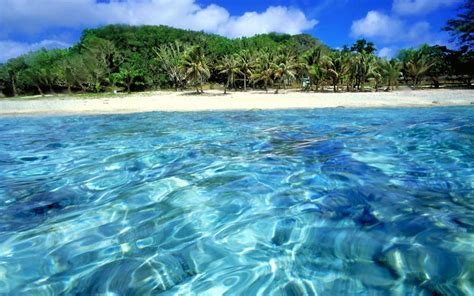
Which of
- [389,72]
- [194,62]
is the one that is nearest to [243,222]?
[194,62]

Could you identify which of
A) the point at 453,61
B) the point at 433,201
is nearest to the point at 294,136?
the point at 433,201

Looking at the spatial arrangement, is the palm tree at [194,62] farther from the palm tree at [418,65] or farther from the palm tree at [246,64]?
the palm tree at [418,65]

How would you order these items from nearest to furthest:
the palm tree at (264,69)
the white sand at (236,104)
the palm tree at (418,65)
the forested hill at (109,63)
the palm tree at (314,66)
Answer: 1. the white sand at (236,104)
2. the palm tree at (418,65)
3. the palm tree at (314,66)
4. the palm tree at (264,69)
5. the forested hill at (109,63)

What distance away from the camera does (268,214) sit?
4324 mm

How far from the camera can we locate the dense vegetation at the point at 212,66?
39688 mm

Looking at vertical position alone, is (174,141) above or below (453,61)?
below

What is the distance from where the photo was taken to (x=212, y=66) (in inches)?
2168

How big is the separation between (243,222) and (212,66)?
53141mm

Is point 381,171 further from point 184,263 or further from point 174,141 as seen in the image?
point 174,141

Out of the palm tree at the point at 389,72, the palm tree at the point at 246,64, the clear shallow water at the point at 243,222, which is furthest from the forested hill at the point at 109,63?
the clear shallow water at the point at 243,222

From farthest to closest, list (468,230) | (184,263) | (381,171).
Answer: (381,171) → (468,230) → (184,263)

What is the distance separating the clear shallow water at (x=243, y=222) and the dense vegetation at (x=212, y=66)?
111ft

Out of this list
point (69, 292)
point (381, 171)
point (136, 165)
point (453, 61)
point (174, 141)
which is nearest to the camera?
point (69, 292)

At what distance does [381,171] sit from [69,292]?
17.3 feet
